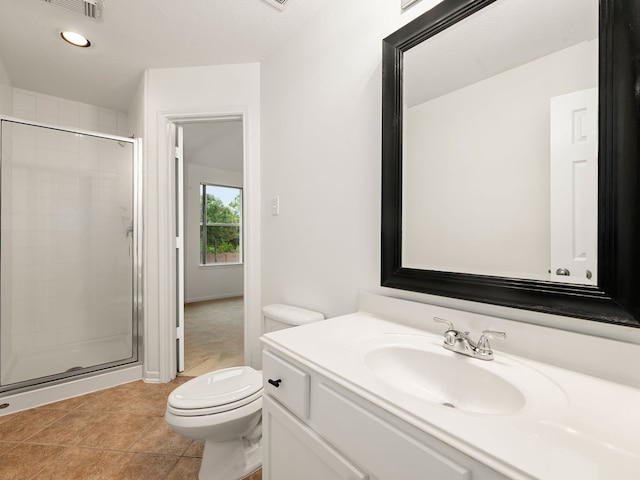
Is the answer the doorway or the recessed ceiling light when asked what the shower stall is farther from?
the doorway

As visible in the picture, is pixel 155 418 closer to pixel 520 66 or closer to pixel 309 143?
pixel 309 143

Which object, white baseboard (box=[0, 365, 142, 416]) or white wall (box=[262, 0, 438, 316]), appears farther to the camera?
white baseboard (box=[0, 365, 142, 416])

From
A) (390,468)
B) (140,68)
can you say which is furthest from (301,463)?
(140,68)

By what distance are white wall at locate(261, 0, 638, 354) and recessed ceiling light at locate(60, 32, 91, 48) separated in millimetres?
1158

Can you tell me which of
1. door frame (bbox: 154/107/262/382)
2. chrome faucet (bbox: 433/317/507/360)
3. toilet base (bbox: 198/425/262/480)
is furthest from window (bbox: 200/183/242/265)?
chrome faucet (bbox: 433/317/507/360)

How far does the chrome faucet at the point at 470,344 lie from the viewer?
0.83 m

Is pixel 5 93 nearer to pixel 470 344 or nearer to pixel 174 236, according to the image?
pixel 174 236

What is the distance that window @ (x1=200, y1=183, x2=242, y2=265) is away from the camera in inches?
202

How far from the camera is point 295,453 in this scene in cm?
86

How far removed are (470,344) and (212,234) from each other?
5015 mm

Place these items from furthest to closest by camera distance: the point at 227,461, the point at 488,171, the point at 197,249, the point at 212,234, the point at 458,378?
1. the point at 212,234
2. the point at 197,249
3. the point at 227,461
4. the point at 488,171
5. the point at 458,378

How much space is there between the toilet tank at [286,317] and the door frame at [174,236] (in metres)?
0.42

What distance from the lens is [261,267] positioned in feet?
6.97

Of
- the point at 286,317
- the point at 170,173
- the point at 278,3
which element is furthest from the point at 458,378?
the point at 170,173
